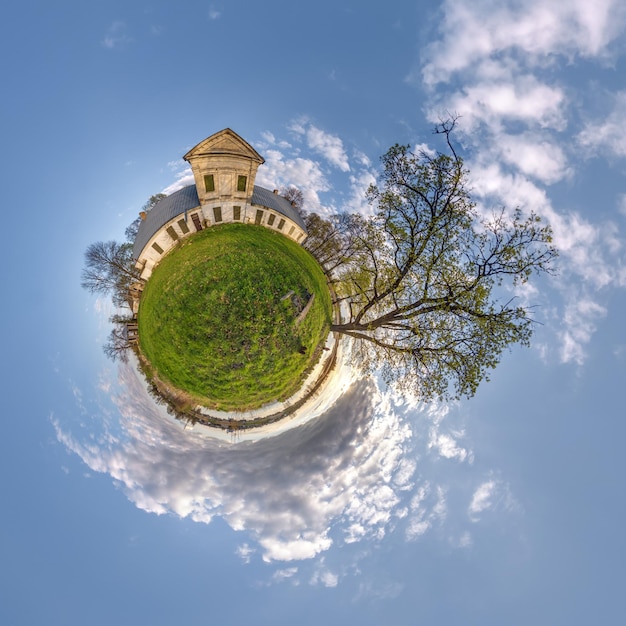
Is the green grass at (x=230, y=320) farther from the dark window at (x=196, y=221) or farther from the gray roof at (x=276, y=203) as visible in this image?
the gray roof at (x=276, y=203)

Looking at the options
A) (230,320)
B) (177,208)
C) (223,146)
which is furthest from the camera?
(177,208)

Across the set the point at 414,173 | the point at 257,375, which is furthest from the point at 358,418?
the point at 414,173

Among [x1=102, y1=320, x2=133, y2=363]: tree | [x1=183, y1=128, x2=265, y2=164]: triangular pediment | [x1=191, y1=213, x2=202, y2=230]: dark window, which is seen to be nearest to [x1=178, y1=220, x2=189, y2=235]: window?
[x1=191, y1=213, x2=202, y2=230]: dark window

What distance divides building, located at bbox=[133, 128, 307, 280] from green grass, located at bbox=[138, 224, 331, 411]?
3.34 feet

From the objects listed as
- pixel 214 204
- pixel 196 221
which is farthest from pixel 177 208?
pixel 214 204

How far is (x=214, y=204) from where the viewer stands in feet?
88.1

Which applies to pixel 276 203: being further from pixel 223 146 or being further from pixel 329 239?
pixel 223 146

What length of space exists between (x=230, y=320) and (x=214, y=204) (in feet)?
32.1

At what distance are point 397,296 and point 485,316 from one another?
5616 millimetres

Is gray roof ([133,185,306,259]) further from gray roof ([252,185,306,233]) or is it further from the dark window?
the dark window

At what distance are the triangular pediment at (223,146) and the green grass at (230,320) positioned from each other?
677 cm

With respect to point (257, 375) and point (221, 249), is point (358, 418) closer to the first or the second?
point (257, 375)

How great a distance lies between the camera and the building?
23.3 meters

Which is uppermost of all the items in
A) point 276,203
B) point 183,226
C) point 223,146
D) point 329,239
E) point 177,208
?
point 276,203
